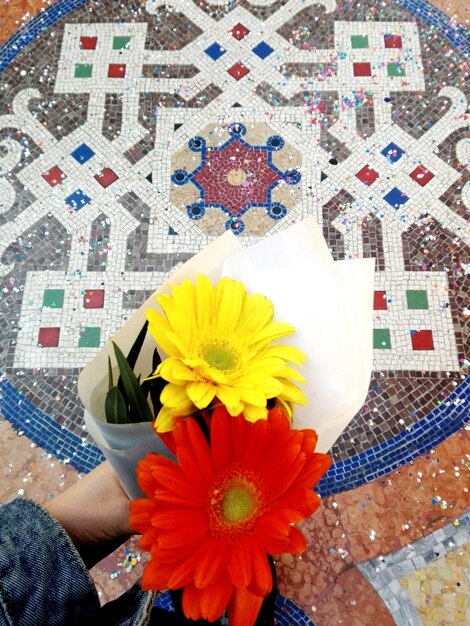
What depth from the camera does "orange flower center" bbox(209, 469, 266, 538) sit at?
0.42m

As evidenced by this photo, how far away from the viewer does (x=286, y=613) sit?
45.7 inches

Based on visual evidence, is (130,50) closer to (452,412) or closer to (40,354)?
(40,354)

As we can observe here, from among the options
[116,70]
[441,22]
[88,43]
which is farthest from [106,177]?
[441,22]

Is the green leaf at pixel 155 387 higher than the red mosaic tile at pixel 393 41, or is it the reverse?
the red mosaic tile at pixel 393 41

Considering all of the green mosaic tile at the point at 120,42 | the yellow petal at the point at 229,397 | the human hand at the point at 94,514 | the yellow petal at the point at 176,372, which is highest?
the green mosaic tile at the point at 120,42

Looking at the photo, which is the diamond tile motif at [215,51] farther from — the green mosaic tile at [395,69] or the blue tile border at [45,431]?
the blue tile border at [45,431]

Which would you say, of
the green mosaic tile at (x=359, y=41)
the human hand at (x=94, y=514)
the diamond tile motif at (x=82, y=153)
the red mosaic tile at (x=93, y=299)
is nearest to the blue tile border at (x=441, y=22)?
the green mosaic tile at (x=359, y=41)

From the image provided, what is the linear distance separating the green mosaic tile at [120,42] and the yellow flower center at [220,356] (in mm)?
1481

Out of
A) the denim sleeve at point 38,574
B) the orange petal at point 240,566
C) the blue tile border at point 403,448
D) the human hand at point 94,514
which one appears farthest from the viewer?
the blue tile border at point 403,448

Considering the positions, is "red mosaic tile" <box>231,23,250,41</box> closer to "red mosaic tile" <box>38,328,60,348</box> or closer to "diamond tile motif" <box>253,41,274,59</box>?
"diamond tile motif" <box>253,41,274,59</box>

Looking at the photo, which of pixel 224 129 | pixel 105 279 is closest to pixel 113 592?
pixel 105 279

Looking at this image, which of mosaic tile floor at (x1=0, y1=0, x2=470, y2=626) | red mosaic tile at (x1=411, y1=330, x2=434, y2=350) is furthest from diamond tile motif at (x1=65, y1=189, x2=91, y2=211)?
red mosaic tile at (x1=411, y1=330, x2=434, y2=350)

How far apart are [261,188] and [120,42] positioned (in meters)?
0.59

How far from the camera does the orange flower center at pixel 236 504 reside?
0.42m
